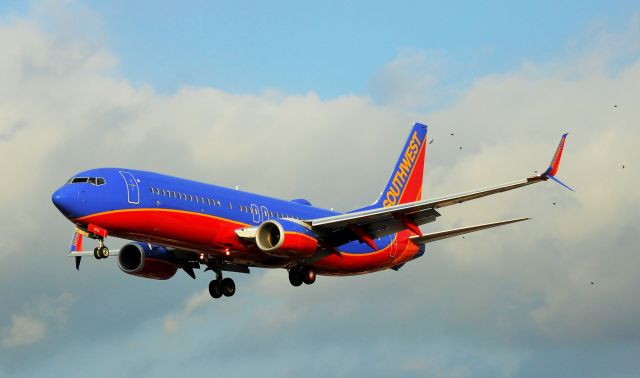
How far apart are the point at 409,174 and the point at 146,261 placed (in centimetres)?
1907

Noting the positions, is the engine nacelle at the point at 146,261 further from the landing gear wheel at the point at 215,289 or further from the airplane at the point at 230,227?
the landing gear wheel at the point at 215,289

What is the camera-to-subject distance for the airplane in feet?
175

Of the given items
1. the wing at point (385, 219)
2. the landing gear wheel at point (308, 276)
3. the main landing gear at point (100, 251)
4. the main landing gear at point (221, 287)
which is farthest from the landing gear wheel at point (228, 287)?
the main landing gear at point (100, 251)

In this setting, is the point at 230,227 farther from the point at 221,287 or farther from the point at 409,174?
the point at 409,174

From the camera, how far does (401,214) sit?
58.9m

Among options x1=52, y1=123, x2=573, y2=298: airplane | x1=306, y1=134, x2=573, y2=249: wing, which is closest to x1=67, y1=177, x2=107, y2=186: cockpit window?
x1=52, y1=123, x2=573, y2=298: airplane

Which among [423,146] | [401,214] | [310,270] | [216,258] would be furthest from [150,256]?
[423,146]

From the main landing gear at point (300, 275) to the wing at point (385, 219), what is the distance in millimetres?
2055

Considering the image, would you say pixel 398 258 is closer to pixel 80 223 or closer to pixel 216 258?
pixel 216 258

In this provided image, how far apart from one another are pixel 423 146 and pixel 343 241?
16.8 m

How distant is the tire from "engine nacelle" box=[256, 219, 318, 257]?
257 inches

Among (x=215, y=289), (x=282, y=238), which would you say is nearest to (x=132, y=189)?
(x=282, y=238)

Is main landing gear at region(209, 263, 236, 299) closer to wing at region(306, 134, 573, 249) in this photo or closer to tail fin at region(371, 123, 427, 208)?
wing at region(306, 134, 573, 249)

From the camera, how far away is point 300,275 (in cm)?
6244
